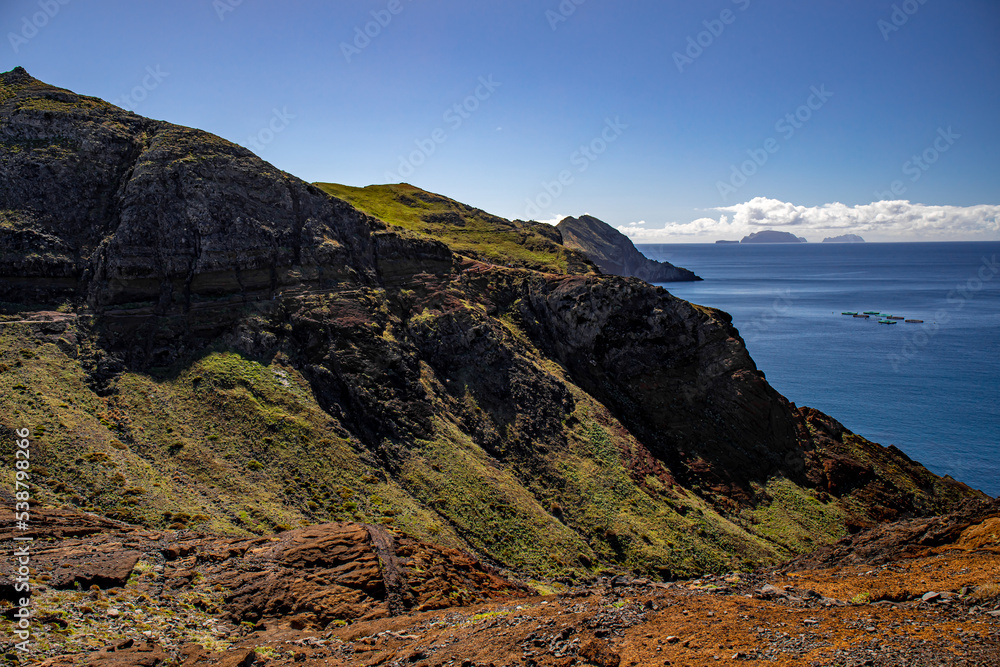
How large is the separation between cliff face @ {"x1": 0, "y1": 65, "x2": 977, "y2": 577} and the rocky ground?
Result: 6.75 m

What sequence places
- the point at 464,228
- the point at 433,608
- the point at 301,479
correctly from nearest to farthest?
1. the point at 433,608
2. the point at 301,479
3. the point at 464,228

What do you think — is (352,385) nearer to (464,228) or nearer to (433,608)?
(433,608)

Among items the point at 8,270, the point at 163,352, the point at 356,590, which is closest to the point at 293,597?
the point at 356,590

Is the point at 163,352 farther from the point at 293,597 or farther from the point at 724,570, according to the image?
the point at 724,570

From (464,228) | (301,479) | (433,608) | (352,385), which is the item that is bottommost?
(433,608)

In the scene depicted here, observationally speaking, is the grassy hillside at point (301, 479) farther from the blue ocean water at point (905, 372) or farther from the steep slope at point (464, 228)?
the steep slope at point (464, 228)

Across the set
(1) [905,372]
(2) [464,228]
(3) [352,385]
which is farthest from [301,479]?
(1) [905,372]

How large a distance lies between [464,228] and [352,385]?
149 feet

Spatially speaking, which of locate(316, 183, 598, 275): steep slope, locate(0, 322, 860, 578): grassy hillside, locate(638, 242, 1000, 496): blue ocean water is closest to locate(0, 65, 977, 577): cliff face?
locate(0, 322, 860, 578): grassy hillside

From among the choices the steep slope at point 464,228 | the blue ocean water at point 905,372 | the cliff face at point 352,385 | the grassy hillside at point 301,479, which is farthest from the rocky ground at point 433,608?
the steep slope at point 464,228

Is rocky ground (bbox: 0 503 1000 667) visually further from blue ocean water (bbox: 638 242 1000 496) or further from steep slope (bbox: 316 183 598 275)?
steep slope (bbox: 316 183 598 275)

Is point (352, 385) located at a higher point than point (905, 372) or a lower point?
lower

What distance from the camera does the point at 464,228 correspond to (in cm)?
8756

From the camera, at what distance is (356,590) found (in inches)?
1046
